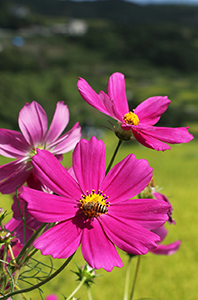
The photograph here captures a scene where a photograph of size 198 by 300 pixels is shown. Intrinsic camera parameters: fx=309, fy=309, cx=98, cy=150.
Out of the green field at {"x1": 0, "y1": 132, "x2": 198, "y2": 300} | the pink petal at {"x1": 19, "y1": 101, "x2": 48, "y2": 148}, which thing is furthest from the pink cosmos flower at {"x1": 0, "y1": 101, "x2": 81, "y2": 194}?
the green field at {"x1": 0, "y1": 132, "x2": 198, "y2": 300}

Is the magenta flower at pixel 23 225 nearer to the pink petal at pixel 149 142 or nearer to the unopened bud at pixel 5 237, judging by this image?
the unopened bud at pixel 5 237

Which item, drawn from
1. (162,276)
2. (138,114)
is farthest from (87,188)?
(162,276)

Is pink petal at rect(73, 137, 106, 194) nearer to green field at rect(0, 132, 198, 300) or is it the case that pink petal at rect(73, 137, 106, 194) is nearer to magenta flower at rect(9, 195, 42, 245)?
magenta flower at rect(9, 195, 42, 245)

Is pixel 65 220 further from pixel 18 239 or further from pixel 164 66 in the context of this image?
pixel 164 66

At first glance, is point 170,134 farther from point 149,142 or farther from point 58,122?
point 58,122

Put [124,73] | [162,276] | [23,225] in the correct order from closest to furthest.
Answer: [23,225] → [162,276] → [124,73]

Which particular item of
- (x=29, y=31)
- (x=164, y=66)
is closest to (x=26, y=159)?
(x=164, y=66)

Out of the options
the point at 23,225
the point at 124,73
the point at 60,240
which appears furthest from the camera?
the point at 124,73

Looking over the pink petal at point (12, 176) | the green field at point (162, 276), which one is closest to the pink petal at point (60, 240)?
the pink petal at point (12, 176)
